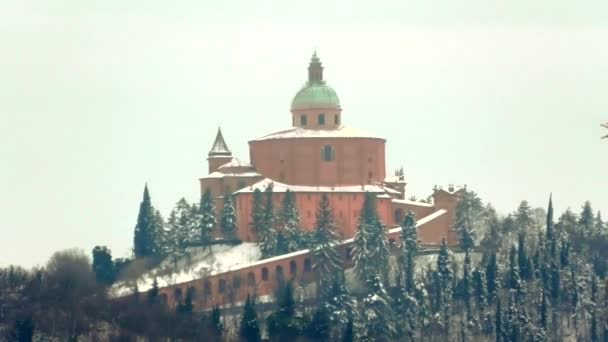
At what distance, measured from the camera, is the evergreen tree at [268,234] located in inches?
6978

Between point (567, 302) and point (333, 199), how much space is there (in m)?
20.6

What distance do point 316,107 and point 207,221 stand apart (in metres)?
11.3

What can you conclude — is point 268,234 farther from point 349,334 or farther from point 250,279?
point 349,334

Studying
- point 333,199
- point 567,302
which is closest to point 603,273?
point 567,302

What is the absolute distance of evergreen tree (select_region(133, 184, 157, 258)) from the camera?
179375mm

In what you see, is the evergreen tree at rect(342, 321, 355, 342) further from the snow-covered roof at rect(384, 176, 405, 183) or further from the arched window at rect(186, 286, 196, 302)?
the snow-covered roof at rect(384, 176, 405, 183)

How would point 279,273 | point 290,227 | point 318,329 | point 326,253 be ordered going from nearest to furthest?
point 318,329, point 279,273, point 326,253, point 290,227

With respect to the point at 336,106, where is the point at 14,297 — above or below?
below

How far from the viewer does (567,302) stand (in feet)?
549

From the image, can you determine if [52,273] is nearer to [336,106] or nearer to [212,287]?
[212,287]

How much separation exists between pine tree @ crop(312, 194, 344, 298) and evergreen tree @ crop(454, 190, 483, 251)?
24.4ft

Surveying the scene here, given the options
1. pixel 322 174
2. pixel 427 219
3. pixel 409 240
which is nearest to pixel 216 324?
pixel 409 240

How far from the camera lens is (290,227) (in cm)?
17825

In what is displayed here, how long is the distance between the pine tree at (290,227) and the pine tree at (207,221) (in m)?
4.25
